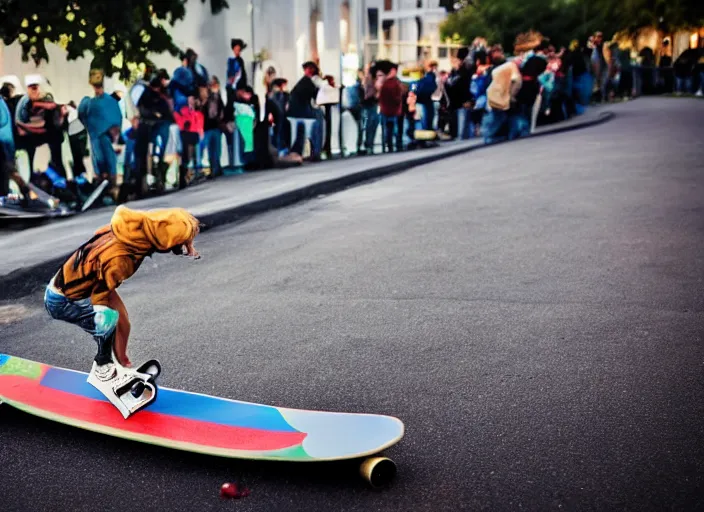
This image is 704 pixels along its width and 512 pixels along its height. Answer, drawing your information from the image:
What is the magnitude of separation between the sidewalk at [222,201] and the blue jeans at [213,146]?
0.33m

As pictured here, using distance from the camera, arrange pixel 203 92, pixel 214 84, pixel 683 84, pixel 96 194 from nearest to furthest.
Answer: pixel 96 194, pixel 203 92, pixel 214 84, pixel 683 84

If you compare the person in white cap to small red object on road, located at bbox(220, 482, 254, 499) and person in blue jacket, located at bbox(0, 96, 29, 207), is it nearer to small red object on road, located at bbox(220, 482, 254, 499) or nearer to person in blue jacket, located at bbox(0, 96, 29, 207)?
person in blue jacket, located at bbox(0, 96, 29, 207)

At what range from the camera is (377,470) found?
11.7 feet

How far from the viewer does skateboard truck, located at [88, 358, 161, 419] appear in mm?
4070

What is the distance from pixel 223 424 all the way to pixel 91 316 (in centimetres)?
99

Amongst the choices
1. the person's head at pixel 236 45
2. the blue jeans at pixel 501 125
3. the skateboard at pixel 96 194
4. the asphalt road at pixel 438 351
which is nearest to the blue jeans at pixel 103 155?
the skateboard at pixel 96 194

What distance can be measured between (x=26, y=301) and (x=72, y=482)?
358cm

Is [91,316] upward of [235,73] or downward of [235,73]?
downward

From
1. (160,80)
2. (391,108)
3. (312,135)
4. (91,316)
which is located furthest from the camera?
(391,108)

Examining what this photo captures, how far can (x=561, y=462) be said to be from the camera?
3719 mm

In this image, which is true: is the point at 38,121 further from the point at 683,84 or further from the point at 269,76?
the point at 683,84

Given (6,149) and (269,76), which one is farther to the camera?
(269,76)

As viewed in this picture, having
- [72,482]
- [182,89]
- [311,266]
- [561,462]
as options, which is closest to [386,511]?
[561,462]

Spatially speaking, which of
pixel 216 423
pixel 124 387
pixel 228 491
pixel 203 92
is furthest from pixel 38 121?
pixel 228 491
